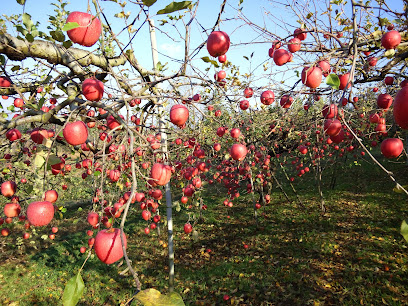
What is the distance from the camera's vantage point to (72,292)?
2.51 ft

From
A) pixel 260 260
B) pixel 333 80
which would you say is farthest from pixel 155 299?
pixel 260 260

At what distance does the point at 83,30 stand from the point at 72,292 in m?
1.25

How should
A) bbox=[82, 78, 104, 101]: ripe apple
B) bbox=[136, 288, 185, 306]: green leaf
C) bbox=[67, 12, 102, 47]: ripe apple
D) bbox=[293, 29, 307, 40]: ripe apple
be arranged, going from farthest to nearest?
bbox=[293, 29, 307, 40]: ripe apple → bbox=[82, 78, 104, 101]: ripe apple → bbox=[67, 12, 102, 47]: ripe apple → bbox=[136, 288, 185, 306]: green leaf

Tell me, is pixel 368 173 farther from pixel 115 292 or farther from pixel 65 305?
pixel 65 305

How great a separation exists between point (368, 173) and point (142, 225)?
29.6 feet

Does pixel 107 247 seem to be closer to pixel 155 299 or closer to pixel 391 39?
pixel 155 299

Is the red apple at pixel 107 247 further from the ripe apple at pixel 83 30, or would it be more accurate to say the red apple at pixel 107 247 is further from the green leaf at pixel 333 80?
the green leaf at pixel 333 80

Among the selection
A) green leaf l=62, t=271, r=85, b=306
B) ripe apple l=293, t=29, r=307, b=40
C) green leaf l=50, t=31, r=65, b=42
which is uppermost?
ripe apple l=293, t=29, r=307, b=40

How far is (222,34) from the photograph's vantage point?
60.7 inches

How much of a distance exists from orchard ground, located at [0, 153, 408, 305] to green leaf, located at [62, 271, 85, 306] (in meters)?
2.64

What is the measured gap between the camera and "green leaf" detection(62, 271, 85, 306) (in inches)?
29.5

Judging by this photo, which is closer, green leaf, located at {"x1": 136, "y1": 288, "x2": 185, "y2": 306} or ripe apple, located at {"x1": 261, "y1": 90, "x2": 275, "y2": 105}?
green leaf, located at {"x1": 136, "y1": 288, "x2": 185, "y2": 306}

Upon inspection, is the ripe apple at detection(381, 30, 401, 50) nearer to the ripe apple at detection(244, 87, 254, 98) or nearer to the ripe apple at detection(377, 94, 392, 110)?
the ripe apple at detection(377, 94, 392, 110)

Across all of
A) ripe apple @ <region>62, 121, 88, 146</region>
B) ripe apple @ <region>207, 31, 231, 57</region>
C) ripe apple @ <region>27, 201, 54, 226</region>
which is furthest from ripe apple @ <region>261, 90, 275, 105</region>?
ripe apple @ <region>27, 201, 54, 226</region>
